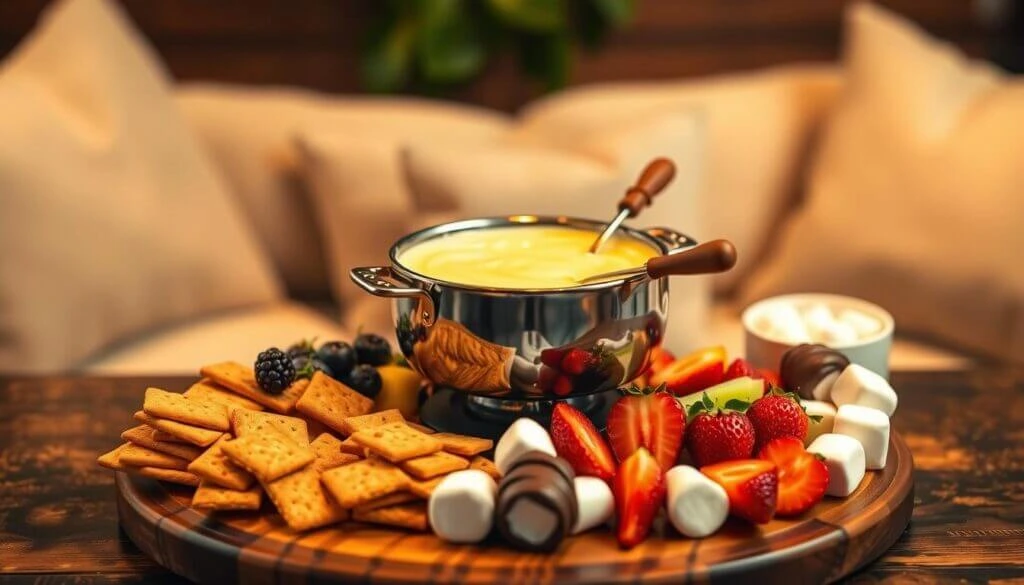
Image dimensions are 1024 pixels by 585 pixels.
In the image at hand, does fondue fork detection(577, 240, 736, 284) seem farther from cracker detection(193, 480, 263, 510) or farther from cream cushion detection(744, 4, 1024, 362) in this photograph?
cream cushion detection(744, 4, 1024, 362)

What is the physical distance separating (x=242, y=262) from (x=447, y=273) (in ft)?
4.16

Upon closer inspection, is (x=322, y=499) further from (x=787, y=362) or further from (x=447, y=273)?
(x=787, y=362)

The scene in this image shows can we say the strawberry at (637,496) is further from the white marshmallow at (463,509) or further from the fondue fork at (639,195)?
the fondue fork at (639,195)

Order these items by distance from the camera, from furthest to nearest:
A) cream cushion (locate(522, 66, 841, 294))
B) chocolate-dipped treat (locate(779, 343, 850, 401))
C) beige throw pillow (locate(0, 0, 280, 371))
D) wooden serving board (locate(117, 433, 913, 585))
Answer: cream cushion (locate(522, 66, 841, 294)) → beige throw pillow (locate(0, 0, 280, 371)) → chocolate-dipped treat (locate(779, 343, 850, 401)) → wooden serving board (locate(117, 433, 913, 585))

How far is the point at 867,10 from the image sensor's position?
2578 millimetres

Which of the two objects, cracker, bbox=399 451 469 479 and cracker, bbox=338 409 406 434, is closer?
cracker, bbox=399 451 469 479

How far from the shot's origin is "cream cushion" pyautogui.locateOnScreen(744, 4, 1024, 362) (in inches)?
87.8

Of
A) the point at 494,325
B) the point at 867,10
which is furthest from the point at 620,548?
the point at 867,10

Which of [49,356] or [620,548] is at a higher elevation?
[620,548]

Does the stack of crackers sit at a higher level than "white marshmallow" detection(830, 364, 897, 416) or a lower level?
lower

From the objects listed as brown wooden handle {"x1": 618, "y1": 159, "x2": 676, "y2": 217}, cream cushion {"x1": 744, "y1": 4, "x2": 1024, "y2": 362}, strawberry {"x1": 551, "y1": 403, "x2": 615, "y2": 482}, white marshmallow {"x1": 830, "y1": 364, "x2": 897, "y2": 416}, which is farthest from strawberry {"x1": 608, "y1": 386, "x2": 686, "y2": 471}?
cream cushion {"x1": 744, "y1": 4, "x2": 1024, "y2": 362}

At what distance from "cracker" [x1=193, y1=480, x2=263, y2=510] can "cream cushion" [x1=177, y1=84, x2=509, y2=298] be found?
1.48m

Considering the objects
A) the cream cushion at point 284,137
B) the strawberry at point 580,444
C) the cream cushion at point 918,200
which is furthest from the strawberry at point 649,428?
the cream cushion at point 284,137

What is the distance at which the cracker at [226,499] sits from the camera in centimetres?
108
